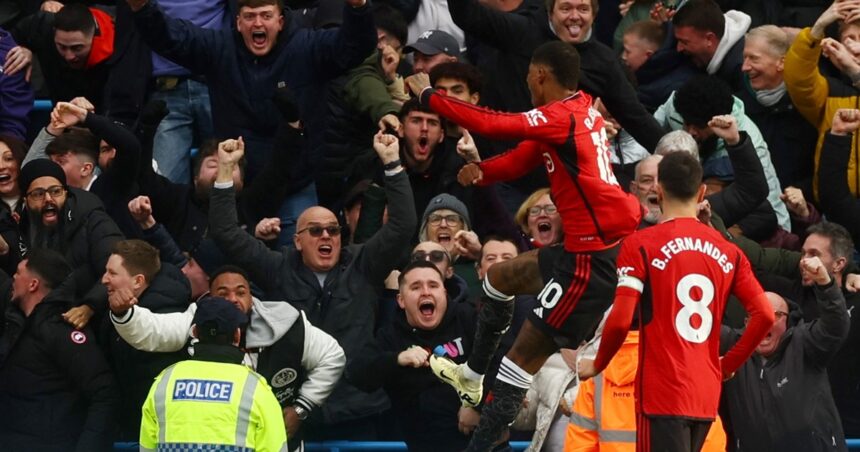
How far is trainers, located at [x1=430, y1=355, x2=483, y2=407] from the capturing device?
481 inches

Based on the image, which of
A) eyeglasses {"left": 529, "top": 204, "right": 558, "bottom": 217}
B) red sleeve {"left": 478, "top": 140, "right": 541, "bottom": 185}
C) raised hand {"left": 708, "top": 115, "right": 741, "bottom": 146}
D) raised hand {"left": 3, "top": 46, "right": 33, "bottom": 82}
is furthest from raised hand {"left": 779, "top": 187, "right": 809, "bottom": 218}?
raised hand {"left": 3, "top": 46, "right": 33, "bottom": 82}

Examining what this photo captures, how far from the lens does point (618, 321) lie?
10.3 meters

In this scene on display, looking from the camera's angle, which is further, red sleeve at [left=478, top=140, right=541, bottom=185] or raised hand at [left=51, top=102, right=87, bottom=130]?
raised hand at [left=51, top=102, right=87, bottom=130]

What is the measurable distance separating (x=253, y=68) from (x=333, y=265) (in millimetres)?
2121

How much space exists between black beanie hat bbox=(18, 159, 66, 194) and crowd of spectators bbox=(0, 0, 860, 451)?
0.02 metres

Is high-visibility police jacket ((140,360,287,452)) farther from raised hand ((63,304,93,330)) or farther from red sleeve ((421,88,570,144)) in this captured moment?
raised hand ((63,304,93,330))

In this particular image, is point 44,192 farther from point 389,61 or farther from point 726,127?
point 726,127

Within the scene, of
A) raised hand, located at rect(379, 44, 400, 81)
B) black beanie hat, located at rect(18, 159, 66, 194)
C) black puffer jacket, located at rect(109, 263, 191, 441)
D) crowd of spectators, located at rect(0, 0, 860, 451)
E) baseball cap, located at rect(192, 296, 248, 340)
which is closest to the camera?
baseball cap, located at rect(192, 296, 248, 340)

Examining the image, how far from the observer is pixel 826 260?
1344 centimetres

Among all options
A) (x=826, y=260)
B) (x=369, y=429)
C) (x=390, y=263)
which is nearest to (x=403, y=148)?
(x=390, y=263)

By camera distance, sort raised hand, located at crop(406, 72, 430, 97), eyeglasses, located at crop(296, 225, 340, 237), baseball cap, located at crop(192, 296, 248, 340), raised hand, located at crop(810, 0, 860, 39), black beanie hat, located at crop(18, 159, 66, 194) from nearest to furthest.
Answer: baseball cap, located at crop(192, 296, 248, 340), eyeglasses, located at crop(296, 225, 340, 237), black beanie hat, located at crop(18, 159, 66, 194), raised hand, located at crop(810, 0, 860, 39), raised hand, located at crop(406, 72, 430, 97)

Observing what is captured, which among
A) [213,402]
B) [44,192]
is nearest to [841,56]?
[44,192]

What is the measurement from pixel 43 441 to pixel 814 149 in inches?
260

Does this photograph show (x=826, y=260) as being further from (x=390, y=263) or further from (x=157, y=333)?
(x=157, y=333)
